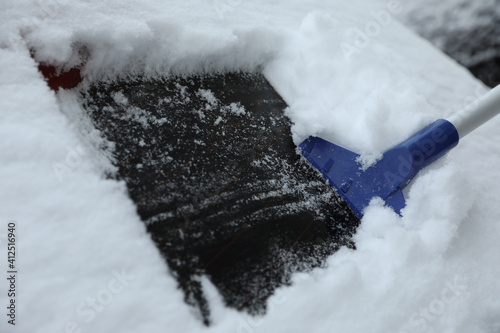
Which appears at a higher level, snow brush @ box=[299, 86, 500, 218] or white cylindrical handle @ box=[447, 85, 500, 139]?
white cylindrical handle @ box=[447, 85, 500, 139]


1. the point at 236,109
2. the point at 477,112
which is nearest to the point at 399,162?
the point at 477,112

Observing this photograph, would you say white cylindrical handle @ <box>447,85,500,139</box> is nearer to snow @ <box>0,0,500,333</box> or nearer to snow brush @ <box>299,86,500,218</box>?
snow brush @ <box>299,86,500,218</box>

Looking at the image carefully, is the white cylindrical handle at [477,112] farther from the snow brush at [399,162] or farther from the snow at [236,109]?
the snow at [236,109]

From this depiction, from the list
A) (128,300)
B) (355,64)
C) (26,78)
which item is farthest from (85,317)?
(355,64)

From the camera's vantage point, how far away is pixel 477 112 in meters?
1.36

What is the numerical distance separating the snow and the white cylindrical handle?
10cm

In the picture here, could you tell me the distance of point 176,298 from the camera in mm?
952

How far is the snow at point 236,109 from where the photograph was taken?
92 cm

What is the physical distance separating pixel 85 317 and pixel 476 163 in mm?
1618

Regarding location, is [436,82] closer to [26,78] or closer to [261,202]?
[261,202]

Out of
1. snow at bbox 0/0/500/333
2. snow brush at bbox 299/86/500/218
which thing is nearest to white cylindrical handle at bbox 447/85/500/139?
snow brush at bbox 299/86/500/218

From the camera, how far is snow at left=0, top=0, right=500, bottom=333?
0.92 metres

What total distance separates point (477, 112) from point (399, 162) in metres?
0.33

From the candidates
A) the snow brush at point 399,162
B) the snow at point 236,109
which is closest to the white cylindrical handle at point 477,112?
the snow brush at point 399,162
